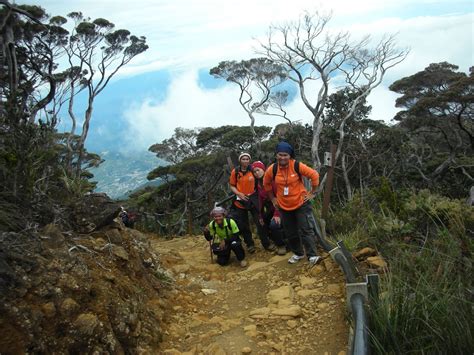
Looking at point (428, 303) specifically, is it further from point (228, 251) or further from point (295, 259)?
point (228, 251)

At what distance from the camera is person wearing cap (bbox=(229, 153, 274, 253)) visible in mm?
5543

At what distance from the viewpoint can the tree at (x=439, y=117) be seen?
1702 centimetres

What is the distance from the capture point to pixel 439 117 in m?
18.9

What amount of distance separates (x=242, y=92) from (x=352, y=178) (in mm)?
9107

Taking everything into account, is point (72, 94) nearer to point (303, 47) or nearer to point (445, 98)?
point (303, 47)

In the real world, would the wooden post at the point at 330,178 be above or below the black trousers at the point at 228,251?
above

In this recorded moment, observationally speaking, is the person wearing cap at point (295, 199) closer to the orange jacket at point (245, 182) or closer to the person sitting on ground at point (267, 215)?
the person sitting on ground at point (267, 215)

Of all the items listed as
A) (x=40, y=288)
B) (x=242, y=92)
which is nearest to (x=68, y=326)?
(x=40, y=288)

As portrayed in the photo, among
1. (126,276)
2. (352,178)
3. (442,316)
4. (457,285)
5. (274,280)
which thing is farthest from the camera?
(352,178)

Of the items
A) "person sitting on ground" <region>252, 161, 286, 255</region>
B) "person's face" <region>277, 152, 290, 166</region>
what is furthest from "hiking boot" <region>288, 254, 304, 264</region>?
"person's face" <region>277, 152, 290, 166</region>

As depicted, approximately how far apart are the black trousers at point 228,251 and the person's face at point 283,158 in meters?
1.46

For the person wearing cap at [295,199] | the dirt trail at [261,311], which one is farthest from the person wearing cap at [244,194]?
the person wearing cap at [295,199]

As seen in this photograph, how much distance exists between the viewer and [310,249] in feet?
14.6

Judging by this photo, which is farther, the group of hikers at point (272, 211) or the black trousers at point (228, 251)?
the black trousers at point (228, 251)
